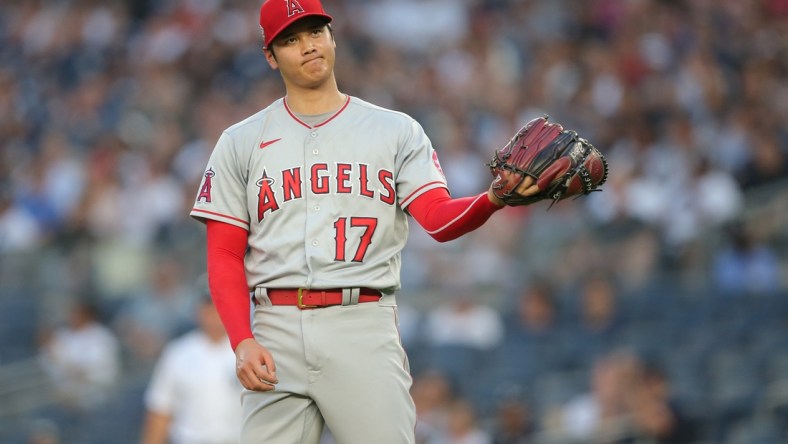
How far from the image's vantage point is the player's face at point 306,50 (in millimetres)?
3865

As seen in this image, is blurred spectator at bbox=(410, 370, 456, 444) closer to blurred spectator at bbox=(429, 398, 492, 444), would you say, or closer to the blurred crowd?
the blurred crowd

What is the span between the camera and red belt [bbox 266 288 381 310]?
3801 mm

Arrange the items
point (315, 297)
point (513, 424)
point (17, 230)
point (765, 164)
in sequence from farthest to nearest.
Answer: point (17, 230) < point (765, 164) < point (513, 424) < point (315, 297)

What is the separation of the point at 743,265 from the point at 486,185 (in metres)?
2.35

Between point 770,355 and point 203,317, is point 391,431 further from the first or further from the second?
point 770,355

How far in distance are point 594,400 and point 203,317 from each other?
2951 millimetres

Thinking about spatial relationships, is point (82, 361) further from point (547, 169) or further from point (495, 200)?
point (547, 169)

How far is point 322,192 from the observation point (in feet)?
12.6

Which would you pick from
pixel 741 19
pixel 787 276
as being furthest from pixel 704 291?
pixel 741 19

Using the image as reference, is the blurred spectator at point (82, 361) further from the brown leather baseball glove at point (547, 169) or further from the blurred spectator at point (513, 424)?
the brown leather baseball glove at point (547, 169)

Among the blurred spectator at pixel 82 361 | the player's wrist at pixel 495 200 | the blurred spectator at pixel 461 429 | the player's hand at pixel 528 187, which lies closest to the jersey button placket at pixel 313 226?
the player's wrist at pixel 495 200

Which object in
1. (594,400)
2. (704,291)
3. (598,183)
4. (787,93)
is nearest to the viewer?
(598,183)

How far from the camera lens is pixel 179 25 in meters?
14.2

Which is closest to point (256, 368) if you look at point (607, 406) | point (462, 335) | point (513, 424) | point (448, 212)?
point (448, 212)
